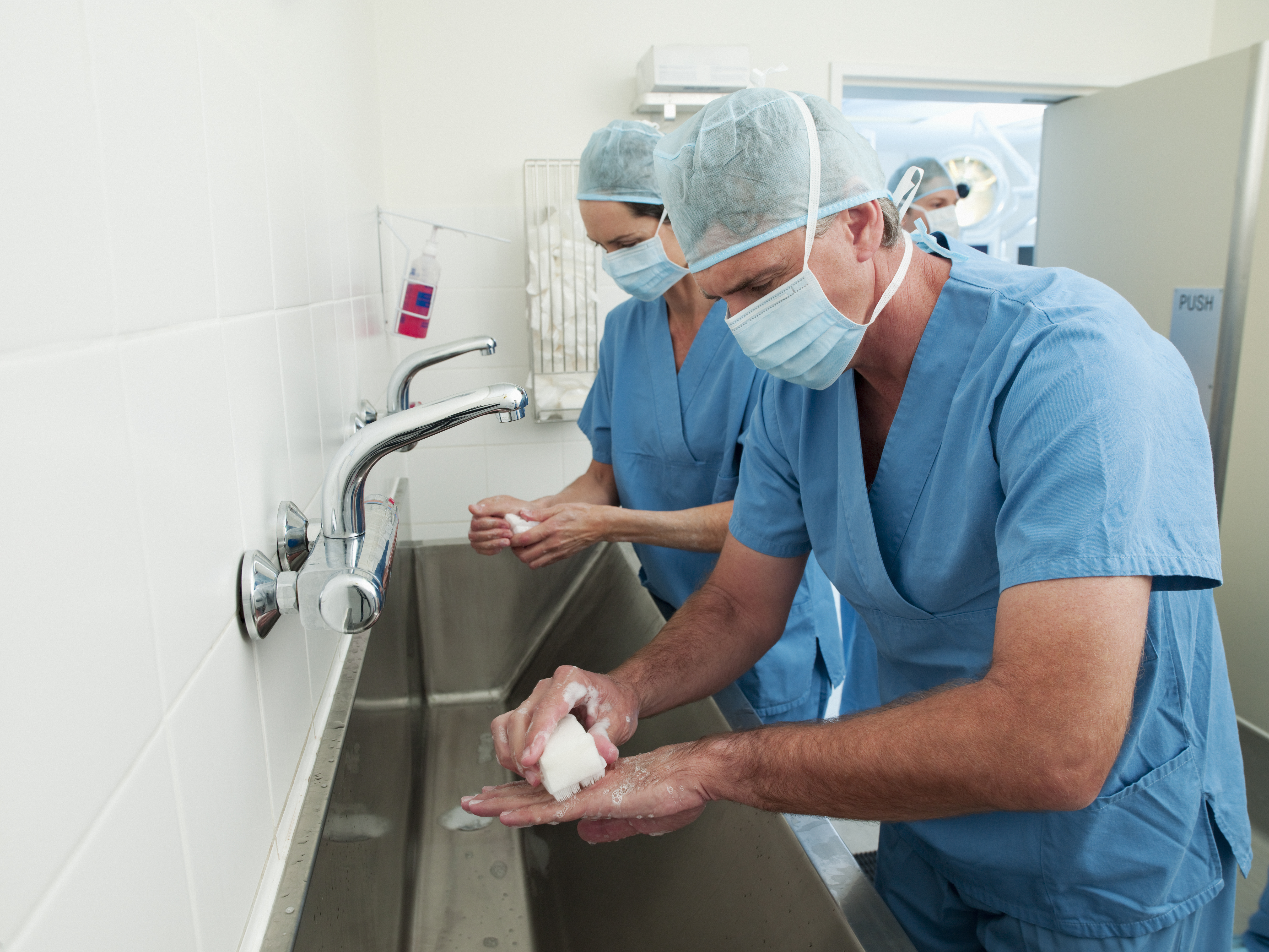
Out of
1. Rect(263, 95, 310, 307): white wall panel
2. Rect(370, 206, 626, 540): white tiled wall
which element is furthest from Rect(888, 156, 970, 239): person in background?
Rect(263, 95, 310, 307): white wall panel

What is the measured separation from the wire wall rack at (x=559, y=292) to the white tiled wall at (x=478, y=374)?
0.10 meters

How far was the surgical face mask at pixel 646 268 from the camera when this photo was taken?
141cm

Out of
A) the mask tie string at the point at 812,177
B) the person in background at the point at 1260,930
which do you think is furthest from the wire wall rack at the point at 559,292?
the person in background at the point at 1260,930

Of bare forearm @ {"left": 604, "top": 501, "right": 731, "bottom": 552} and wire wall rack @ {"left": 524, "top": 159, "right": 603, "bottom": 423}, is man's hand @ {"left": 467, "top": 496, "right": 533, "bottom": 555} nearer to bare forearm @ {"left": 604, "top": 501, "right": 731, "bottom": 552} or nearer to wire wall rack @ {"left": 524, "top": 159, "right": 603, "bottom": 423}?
bare forearm @ {"left": 604, "top": 501, "right": 731, "bottom": 552}

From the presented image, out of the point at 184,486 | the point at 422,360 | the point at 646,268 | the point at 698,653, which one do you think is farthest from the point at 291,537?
the point at 646,268

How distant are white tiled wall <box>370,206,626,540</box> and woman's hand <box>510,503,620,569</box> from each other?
97 cm

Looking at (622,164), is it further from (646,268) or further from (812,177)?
(812,177)

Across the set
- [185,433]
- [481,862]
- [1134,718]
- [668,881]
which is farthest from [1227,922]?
[185,433]

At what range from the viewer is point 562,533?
1430mm

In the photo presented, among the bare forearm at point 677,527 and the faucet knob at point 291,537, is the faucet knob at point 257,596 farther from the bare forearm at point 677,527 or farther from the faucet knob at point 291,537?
the bare forearm at point 677,527

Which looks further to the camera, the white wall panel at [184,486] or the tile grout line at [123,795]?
the white wall panel at [184,486]

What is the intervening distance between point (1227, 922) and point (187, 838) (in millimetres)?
1014

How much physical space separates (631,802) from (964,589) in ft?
1.29

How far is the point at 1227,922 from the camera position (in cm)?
90
